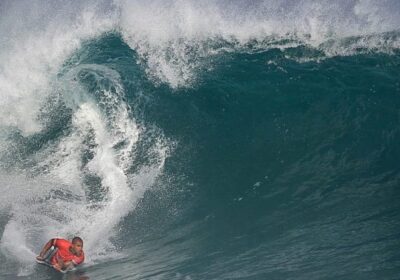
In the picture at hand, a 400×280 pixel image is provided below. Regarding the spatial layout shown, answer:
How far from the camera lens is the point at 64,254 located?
7.67m

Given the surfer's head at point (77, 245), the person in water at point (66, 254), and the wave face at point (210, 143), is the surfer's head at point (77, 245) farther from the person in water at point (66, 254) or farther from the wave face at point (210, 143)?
the wave face at point (210, 143)

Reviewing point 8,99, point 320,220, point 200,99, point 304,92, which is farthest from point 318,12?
point 8,99

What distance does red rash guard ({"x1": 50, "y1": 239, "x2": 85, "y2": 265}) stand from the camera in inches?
302

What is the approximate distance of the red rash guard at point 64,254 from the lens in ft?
25.2

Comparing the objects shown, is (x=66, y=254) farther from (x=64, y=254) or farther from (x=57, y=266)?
(x=57, y=266)

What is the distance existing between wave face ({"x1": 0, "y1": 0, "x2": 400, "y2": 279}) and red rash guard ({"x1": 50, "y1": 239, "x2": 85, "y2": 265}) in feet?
1.05

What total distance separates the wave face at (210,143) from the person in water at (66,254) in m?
0.23

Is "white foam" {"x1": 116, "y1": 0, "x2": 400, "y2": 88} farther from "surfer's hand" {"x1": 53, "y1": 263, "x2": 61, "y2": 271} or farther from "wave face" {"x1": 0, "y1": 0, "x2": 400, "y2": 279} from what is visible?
"surfer's hand" {"x1": 53, "y1": 263, "x2": 61, "y2": 271}

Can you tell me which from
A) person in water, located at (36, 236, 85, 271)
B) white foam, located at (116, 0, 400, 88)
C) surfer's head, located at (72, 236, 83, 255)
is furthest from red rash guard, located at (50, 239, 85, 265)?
white foam, located at (116, 0, 400, 88)

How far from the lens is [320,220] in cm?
762

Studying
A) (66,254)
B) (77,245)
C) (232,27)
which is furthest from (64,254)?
(232,27)

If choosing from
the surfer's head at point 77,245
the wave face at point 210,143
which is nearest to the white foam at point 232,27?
→ the wave face at point 210,143

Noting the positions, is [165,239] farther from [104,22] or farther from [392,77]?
[104,22]

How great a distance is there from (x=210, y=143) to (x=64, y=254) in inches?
152
